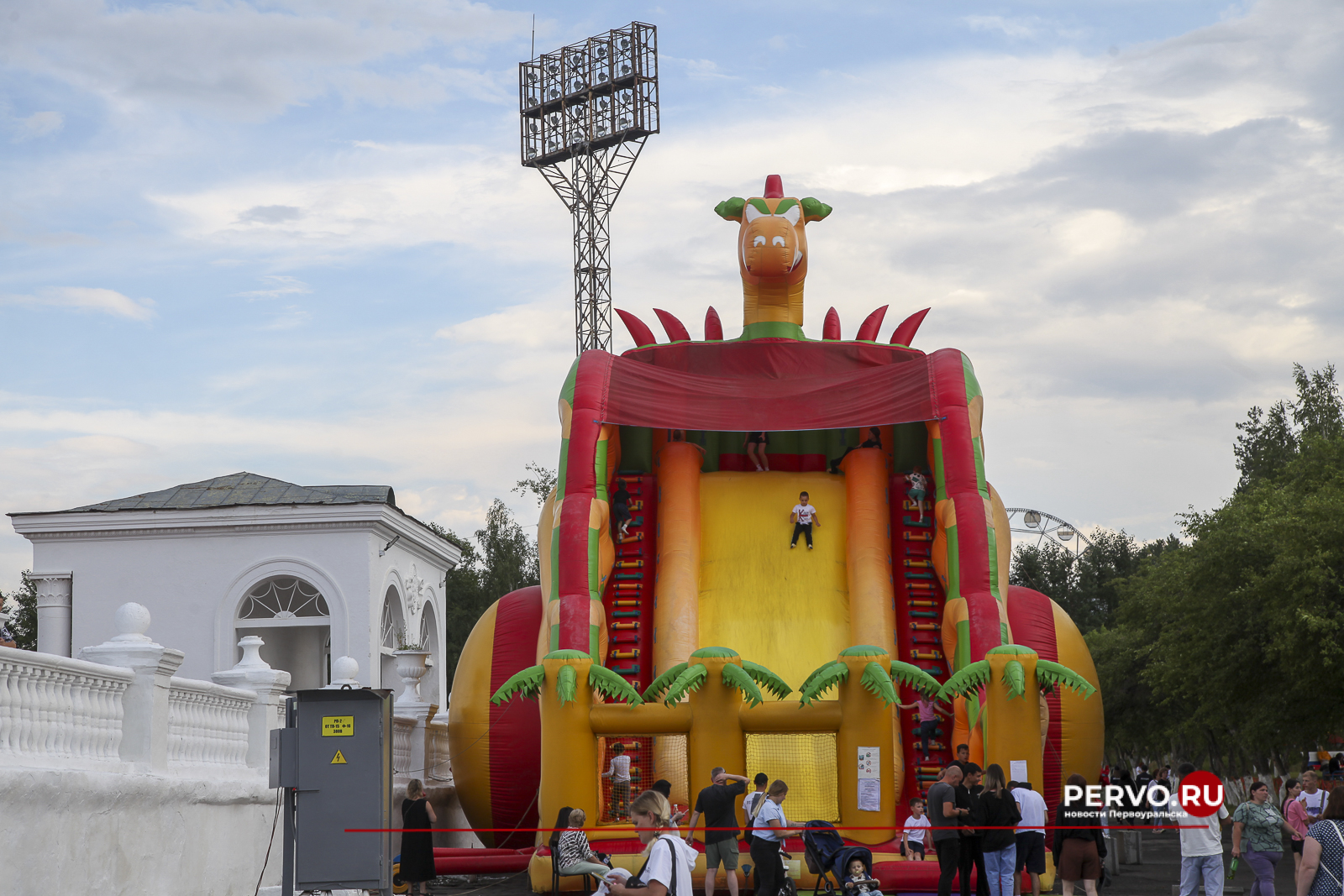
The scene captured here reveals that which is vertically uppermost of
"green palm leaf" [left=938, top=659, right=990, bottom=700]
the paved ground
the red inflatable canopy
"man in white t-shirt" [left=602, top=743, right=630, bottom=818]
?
the red inflatable canopy

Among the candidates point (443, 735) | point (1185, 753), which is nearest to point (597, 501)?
point (443, 735)

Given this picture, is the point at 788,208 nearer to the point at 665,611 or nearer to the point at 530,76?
the point at 665,611

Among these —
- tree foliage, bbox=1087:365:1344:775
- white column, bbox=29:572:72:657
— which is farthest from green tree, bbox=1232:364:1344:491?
white column, bbox=29:572:72:657

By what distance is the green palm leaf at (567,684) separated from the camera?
1337cm

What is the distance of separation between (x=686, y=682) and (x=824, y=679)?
4.08 ft

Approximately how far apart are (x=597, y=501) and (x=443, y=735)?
8696 millimetres

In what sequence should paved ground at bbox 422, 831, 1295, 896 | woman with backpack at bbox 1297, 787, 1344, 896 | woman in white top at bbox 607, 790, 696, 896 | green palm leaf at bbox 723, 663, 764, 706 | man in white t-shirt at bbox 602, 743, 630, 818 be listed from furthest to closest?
man in white t-shirt at bbox 602, 743, 630, 818 < paved ground at bbox 422, 831, 1295, 896 < green palm leaf at bbox 723, 663, 764, 706 < woman with backpack at bbox 1297, 787, 1344, 896 < woman in white top at bbox 607, 790, 696, 896

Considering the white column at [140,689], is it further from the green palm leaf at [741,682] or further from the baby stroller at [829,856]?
the baby stroller at [829,856]

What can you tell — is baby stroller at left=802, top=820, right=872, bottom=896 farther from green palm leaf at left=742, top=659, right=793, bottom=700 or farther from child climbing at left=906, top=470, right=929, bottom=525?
child climbing at left=906, top=470, right=929, bottom=525

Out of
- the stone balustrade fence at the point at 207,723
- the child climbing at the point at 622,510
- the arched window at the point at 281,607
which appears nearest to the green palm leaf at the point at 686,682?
the child climbing at the point at 622,510

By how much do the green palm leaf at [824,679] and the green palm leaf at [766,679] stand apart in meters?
0.21

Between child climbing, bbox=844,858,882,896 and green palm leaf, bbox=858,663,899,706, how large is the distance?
156 centimetres

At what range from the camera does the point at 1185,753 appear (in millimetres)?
48719

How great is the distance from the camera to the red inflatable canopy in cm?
1600
